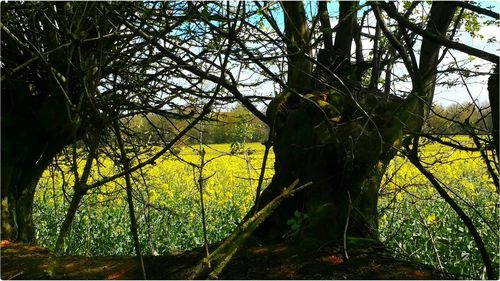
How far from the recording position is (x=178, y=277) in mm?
2619

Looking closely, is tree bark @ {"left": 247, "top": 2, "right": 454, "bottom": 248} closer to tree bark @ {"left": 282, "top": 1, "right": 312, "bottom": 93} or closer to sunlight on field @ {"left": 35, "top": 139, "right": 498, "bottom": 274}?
tree bark @ {"left": 282, "top": 1, "right": 312, "bottom": 93}

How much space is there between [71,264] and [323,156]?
1547 millimetres

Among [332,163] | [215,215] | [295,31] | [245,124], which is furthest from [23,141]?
[215,215]

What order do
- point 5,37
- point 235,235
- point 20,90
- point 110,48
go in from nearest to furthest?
point 235,235
point 5,37
point 110,48
point 20,90

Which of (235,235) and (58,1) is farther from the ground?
(58,1)

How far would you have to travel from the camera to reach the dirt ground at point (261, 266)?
252cm

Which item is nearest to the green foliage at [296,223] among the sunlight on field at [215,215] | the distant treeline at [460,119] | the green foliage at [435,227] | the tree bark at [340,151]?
the tree bark at [340,151]

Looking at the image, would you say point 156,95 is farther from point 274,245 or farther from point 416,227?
point 416,227

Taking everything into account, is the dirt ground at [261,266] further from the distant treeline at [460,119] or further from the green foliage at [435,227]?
the distant treeline at [460,119]

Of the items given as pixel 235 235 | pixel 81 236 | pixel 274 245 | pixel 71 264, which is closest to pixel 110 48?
pixel 71 264

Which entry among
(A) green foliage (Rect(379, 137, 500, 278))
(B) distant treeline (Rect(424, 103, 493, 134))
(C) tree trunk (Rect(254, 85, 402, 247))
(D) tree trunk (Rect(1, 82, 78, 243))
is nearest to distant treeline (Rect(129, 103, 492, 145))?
(B) distant treeline (Rect(424, 103, 493, 134))

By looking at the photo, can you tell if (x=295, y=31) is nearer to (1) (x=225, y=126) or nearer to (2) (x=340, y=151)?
(2) (x=340, y=151)

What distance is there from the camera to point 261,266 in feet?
8.75

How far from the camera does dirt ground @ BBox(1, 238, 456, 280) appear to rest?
8.27 feet
